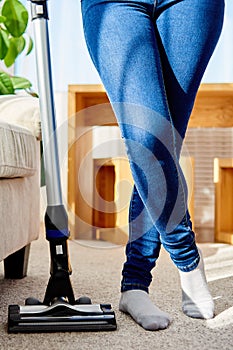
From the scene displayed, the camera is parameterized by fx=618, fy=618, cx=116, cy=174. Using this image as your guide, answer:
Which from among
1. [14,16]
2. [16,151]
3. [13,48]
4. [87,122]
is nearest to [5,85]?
[14,16]

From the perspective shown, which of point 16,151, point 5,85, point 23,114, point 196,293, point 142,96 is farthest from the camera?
point 5,85

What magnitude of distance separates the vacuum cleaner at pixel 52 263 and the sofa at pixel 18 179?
0.20 metres

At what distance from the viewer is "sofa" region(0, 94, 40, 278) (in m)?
1.47

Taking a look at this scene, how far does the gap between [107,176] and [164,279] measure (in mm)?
1464

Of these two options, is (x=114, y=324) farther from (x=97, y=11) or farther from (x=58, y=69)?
(x=58, y=69)

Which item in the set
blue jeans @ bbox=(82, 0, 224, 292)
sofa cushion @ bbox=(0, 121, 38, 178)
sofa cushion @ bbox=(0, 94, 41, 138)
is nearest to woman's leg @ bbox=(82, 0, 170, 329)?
blue jeans @ bbox=(82, 0, 224, 292)

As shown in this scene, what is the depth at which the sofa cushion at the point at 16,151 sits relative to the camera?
1442mm

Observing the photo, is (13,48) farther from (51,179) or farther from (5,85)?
(51,179)

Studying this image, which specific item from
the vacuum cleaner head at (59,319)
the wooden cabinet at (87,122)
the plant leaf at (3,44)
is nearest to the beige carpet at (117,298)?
the vacuum cleaner head at (59,319)

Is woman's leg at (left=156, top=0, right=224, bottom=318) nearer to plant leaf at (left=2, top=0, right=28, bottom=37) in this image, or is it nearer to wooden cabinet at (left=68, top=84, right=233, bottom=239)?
plant leaf at (left=2, top=0, right=28, bottom=37)

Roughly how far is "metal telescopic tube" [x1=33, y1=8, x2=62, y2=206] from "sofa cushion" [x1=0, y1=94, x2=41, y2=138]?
0.50 meters

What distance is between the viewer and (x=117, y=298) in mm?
1549

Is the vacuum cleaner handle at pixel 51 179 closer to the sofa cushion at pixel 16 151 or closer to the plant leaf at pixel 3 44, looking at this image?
the sofa cushion at pixel 16 151

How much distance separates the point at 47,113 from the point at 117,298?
542mm
